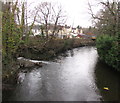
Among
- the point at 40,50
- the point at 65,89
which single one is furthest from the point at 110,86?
the point at 40,50

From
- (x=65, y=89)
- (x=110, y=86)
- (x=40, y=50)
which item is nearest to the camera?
(x=65, y=89)

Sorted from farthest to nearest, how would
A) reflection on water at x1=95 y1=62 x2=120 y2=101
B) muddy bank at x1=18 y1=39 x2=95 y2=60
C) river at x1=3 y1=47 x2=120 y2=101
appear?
1. muddy bank at x1=18 y1=39 x2=95 y2=60
2. reflection on water at x1=95 y1=62 x2=120 y2=101
3. river at x1=3 y1=47 x2=120 y2=101

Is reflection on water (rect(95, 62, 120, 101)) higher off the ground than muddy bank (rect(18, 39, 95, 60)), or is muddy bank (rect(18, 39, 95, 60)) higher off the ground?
muddy bank (rect(18, 39, 95, 60))

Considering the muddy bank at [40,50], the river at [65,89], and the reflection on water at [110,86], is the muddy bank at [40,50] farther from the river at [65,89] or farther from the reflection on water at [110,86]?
the reflection on water at [110,86]

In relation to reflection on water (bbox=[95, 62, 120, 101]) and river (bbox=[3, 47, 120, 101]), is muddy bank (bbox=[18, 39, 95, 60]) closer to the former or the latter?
river (bbox=[3, 47, 120, 101])

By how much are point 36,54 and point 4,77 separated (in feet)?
27.3

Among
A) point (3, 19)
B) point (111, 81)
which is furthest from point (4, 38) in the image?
point (111, 81)

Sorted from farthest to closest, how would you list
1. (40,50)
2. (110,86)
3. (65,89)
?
(40,50)
(110,86)
(65,89)

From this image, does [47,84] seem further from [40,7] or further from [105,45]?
[40,7]

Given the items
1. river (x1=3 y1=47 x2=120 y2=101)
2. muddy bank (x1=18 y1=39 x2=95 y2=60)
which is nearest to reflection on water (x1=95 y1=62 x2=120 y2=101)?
river (x1=3 y1=47 x2=120 y2=101)

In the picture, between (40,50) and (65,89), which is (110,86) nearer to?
(65,89)

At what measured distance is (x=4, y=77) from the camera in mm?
5398

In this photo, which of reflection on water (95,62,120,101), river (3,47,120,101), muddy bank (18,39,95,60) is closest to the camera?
river (3,47,120,101)

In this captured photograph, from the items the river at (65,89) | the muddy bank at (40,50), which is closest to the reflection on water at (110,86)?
the river at (65,89)
